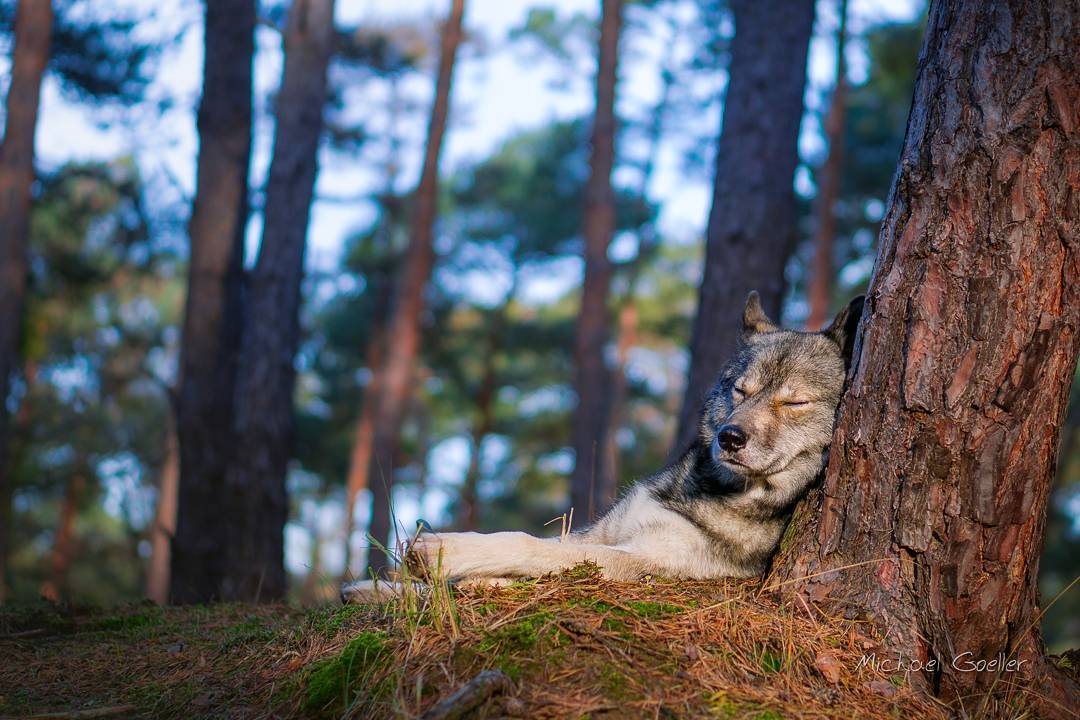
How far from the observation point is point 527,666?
8.48 ft

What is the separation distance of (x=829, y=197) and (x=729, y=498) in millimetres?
12829

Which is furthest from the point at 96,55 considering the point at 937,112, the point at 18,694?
the point at 937,112

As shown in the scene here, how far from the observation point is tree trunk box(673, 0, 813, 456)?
6.35m

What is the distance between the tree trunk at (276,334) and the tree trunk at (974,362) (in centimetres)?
518

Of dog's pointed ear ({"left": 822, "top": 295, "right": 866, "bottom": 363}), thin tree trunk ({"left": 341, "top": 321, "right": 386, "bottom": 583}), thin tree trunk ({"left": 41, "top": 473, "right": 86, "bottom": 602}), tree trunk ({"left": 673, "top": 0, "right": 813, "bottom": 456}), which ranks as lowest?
thin tree trunk ({"left": 41, "top": 473, "right": 86, "bottom": 602})

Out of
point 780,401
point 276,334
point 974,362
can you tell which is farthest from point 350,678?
point 276,334

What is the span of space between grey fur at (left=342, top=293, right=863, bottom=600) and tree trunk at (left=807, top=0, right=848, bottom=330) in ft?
33.9

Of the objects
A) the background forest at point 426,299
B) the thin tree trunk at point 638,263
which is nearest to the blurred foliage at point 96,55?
the background forest at point 426,299

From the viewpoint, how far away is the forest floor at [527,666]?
2.49 meters

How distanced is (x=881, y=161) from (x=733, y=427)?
55.3 feet

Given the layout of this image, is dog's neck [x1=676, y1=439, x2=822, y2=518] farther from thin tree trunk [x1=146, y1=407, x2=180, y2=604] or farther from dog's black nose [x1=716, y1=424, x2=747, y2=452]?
thin tree trunk [x1=146, y1=407, x2=180, y2=604]

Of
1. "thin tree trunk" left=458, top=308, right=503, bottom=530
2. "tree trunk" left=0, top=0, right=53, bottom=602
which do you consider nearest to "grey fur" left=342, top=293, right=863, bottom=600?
"tree trunk" left=0, top=0, right=53, bottom=602

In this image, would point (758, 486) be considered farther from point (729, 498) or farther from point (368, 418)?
point (368, 418)

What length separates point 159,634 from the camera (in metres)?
4.00
